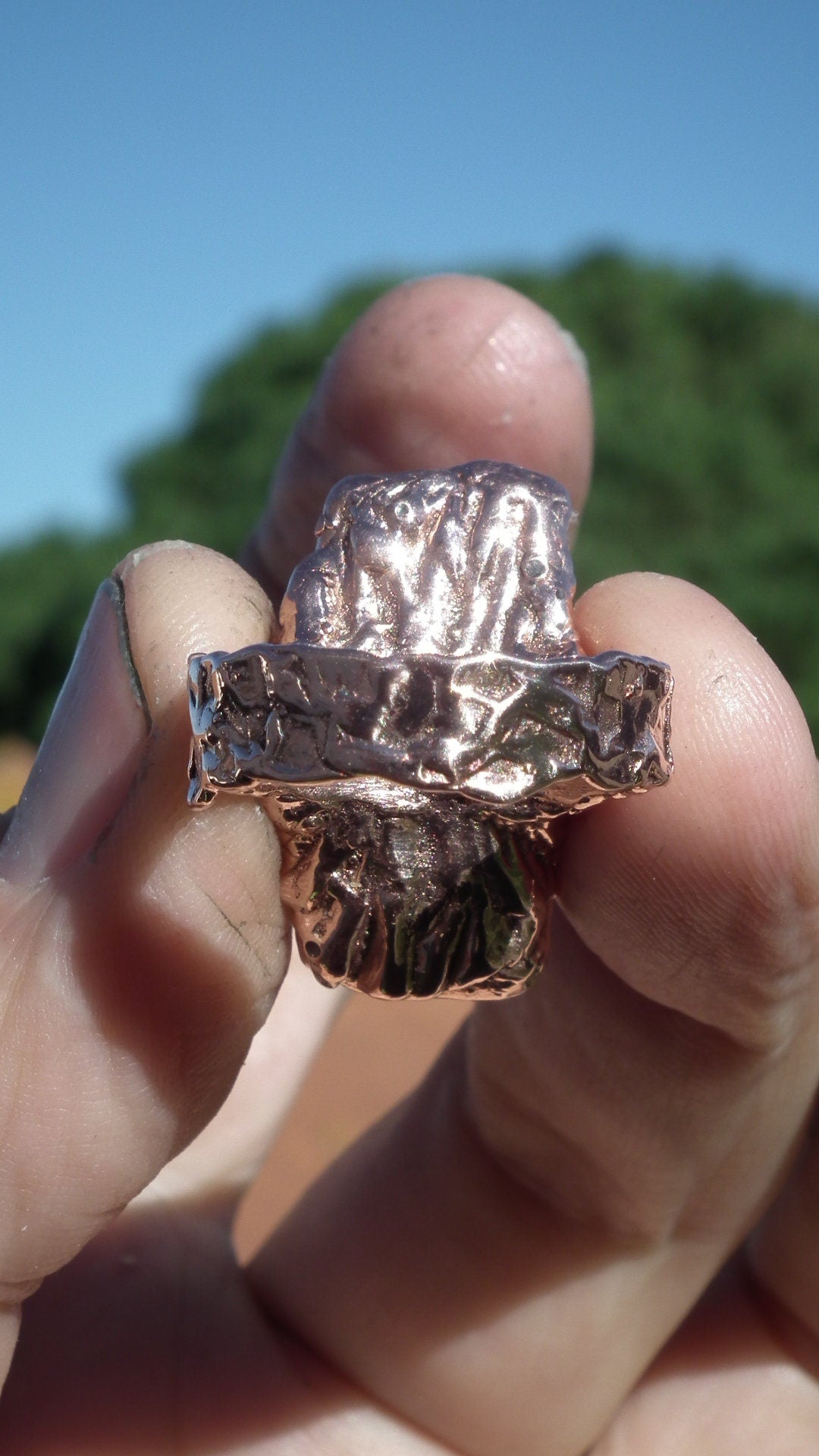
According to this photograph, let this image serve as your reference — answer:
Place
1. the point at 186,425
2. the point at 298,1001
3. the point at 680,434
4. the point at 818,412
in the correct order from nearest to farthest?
the point at 298,1001 → the point at 680,434 → the point at 818,412 → the point at 186,425

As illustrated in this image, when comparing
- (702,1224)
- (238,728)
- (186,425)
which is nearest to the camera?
(238,728)

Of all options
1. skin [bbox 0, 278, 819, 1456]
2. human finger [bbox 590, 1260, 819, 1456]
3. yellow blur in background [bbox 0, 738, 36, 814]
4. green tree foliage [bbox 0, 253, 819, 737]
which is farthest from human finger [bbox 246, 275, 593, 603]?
green tree foliage [bbox 0, 253, 819, 737]

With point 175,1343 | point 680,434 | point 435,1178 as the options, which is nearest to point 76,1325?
point 175,1343

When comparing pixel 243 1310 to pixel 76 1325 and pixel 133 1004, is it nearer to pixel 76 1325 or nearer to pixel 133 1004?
pixel 76 1325

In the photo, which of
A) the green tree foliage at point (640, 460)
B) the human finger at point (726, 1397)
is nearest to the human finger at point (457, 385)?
the human finger at point (726, 1397)

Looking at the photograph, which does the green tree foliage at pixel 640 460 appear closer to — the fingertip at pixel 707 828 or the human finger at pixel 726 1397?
the human finger at pixel 726 1397

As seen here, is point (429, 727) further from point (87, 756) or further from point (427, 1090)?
point (427, 1090)

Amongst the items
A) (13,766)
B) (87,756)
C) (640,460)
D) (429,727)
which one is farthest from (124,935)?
(640,460)
